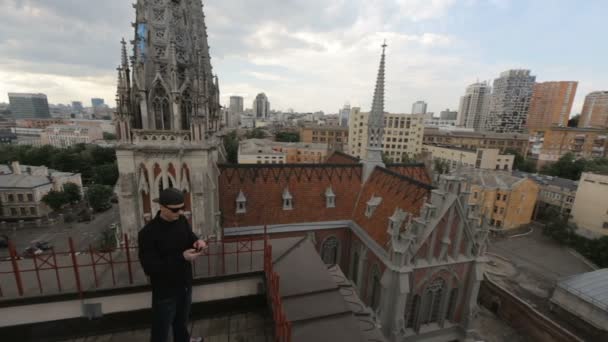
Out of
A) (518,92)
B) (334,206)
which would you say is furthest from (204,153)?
(518,92)

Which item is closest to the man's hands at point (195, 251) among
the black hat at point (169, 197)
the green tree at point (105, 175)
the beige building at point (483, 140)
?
the black hat at point (169, 197)

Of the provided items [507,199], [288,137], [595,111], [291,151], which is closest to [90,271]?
[507,199]

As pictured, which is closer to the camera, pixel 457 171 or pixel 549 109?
pixel 457 171

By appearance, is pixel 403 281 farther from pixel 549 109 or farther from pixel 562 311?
pixel 549 109

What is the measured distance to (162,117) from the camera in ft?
46.8

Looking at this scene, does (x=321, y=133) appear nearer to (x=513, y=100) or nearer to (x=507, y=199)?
(x=507, y=199)

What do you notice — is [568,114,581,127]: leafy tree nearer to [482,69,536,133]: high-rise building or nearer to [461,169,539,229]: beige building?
[482,69,536,133]: high-rise building

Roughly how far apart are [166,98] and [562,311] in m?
39.9

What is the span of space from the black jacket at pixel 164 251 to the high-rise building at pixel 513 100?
185 m

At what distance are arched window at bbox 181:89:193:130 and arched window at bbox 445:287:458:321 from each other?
20975mm

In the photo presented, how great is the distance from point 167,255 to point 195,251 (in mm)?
635

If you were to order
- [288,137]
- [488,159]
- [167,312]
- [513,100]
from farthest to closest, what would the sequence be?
[513,100]
[288,137]
[488,159]
[167,312]

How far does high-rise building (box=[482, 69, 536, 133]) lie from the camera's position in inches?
5856

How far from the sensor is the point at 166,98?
13953 mm
